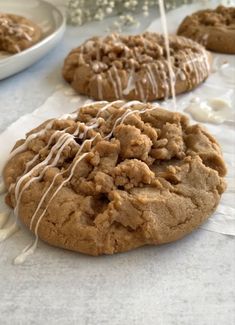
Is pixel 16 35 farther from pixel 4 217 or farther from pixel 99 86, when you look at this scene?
pixel 4 217

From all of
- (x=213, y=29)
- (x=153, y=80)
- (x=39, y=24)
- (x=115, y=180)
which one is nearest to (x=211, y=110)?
(x=153, y=80)

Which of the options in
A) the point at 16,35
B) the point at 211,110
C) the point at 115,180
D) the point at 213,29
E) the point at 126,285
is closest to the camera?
the point at 126,285

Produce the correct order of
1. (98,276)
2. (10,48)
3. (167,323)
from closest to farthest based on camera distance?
(167,323), (98,276), (10,48)

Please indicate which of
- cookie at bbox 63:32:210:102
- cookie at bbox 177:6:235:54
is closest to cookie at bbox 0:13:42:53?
cookie at bbox 63:32:210:102

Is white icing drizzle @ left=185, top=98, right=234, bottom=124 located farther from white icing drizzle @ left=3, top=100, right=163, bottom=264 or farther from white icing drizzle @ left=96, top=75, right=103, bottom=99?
white icing drizzle @ left=3, top=100, right=163, bottom=264

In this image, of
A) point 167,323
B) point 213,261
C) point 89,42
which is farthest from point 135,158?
point 89,42

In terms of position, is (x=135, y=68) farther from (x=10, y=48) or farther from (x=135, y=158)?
(x=135, y=158)

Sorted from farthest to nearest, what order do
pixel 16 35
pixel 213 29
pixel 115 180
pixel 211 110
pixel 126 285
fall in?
1. pixel 213 29
2. pixel 16 35
3. pixel 211 110
4. pixel 115 180
5. pixel 126 285
